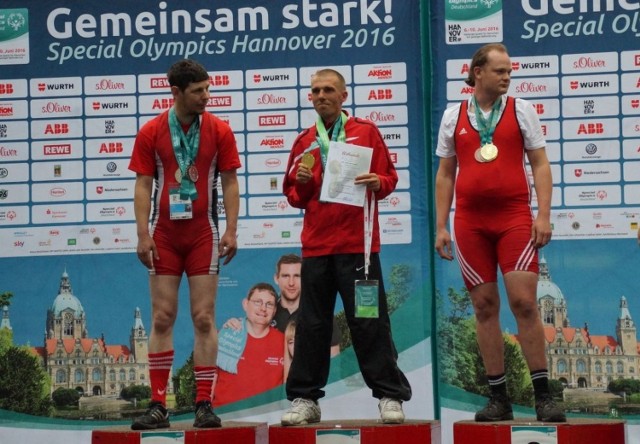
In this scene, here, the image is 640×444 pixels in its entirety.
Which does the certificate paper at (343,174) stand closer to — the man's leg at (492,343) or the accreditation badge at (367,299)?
the accreditation badge at (367,299)

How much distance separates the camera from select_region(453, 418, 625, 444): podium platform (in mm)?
4465

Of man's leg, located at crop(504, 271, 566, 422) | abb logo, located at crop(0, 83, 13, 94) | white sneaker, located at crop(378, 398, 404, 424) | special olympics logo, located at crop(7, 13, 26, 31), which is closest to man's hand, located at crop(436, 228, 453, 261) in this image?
man's leg, located at crop(504, 271, 566, 422)

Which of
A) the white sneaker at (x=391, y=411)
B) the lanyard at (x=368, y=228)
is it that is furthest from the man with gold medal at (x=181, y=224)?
the white sneaker at (x=391, y=411)

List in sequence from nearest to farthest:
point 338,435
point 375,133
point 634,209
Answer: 1. point 338,435
2. point 375,133
3. point 634,209

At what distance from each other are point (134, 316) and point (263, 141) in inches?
53.3

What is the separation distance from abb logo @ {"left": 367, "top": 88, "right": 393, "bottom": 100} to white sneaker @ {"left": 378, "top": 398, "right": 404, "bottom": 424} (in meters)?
2.63

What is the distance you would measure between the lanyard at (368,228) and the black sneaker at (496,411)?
2.44 feet

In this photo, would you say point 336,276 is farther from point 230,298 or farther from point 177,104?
point 230,298

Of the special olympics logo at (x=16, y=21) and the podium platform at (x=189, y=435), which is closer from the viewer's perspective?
the podium platform at (x=189, y=435)

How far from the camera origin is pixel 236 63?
7191mm

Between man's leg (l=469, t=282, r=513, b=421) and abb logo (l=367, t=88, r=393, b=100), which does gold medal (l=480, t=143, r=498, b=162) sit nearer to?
man's leg (l=469, t=282, r=513, b=421)

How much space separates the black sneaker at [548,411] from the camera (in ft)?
15.0

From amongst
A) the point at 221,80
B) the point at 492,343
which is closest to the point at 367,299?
the point at 492,343

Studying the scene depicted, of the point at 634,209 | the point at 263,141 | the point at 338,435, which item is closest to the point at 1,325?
the point at 263,141
